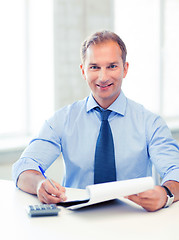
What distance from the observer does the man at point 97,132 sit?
6.44 feet

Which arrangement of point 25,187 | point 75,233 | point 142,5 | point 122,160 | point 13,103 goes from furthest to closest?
point 142,5 → point 13,103 → point 122,160 → point 25,187 → point 75,233

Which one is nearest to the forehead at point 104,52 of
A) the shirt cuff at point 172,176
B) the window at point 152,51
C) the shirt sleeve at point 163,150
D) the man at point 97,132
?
the man at point 97,132

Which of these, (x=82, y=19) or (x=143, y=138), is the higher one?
(x=82, y=19)

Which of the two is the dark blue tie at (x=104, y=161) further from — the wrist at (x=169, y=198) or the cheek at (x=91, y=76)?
the wrist at (x=169, y=198)

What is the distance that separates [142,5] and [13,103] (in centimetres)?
206

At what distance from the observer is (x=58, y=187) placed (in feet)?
5.30

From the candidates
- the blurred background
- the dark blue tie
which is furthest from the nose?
the blurred background

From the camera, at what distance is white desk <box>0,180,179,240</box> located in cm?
130

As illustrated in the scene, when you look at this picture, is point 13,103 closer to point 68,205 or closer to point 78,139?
point 78,139

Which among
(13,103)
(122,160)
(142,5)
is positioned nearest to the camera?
(122,160)

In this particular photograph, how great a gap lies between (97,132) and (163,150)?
358mm

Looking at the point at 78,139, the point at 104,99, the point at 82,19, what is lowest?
the point at 78,139

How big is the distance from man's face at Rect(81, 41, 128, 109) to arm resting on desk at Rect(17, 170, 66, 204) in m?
0.52

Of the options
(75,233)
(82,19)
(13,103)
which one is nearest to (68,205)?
(75,233)
